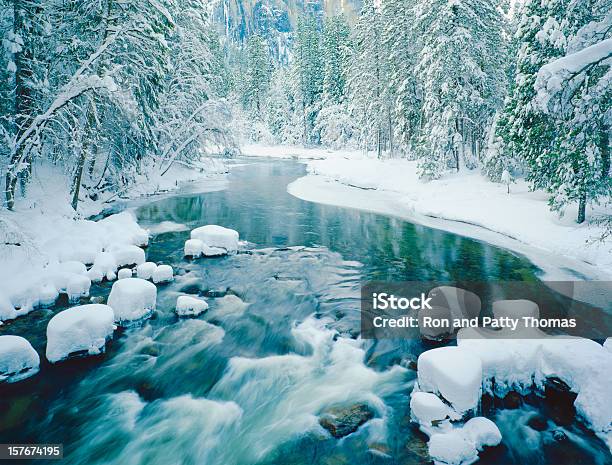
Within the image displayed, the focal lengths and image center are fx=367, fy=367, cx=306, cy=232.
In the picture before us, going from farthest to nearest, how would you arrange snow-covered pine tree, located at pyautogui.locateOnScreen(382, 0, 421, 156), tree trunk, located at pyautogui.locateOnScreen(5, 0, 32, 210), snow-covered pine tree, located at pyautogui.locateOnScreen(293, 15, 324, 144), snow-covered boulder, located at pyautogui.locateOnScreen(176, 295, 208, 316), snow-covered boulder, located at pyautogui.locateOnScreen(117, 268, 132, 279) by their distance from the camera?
snow-covered pine tree, located at pyautogui.locateOnScreen(293, 15, 324, 144) → snow-covered pine tree, located at pyautogui.locateOnScreen(382, 0, 421, 156) → tree trunk, located at pyautogui.locateOnScreen(5, 0, 32, 210) → snow-covered boulder, located at pyautogui.locateOnScreen(117, 268, 132, 279) → snow-covered boulder, located at pyautogui.locateOnScreen(176, 295, 208, 316)

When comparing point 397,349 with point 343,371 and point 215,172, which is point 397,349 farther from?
point 215,172

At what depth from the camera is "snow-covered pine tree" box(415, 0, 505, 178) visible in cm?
2291

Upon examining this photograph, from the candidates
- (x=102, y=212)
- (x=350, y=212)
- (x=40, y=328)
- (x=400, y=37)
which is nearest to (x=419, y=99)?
(x=400, y=37)

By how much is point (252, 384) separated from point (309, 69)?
6309cm

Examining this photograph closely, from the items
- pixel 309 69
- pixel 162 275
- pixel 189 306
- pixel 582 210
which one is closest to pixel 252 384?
pixel 189 306

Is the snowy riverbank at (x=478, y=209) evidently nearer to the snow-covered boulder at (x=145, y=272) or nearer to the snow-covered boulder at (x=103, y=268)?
the snow-covered boulder at (x=145, y=272)

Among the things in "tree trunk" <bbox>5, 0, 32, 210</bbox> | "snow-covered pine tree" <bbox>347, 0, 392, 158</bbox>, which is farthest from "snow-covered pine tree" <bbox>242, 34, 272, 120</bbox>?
"tree trunk" <bbox>5, 0, 32, 210</bbox>

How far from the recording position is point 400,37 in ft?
104

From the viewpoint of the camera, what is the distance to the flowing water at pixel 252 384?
17.2 feet

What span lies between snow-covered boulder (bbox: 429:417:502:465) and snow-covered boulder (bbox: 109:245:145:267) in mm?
9810

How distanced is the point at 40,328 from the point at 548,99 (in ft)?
35.8

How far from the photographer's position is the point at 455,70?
76.0 ft

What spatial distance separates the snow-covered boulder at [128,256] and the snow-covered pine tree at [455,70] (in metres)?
19.6
